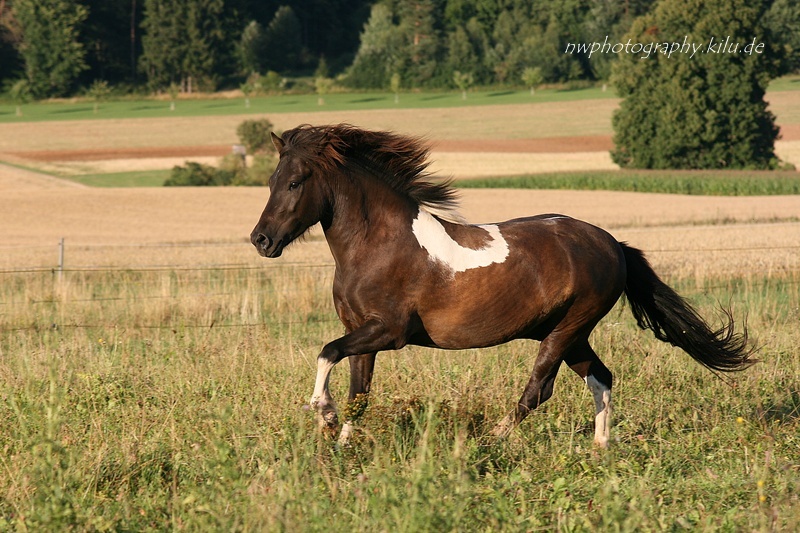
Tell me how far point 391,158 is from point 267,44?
8634 centimetres

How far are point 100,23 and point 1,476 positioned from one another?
285ft

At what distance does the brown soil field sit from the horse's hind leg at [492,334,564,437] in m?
9.39

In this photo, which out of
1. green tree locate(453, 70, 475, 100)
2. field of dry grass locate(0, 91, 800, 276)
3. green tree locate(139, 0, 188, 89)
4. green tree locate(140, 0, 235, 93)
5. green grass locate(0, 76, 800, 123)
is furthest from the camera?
green tree locate(453, 70, 475, 100)

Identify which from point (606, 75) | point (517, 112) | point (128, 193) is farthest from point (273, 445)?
point (606, 75)

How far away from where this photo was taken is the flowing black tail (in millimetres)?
7277

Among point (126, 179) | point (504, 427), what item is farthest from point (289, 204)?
point (126, 179)

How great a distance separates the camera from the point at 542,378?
256 inches

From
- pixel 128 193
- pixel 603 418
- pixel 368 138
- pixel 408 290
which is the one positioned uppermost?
pixel 368 138

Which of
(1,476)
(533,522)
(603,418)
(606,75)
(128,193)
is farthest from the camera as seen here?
(606,75)

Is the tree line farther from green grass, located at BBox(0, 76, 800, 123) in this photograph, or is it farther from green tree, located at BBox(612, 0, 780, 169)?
green tree, located at BBox(612, 0, 780, 169)

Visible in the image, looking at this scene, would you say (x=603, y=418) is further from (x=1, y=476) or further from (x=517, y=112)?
(x=517, y=112)

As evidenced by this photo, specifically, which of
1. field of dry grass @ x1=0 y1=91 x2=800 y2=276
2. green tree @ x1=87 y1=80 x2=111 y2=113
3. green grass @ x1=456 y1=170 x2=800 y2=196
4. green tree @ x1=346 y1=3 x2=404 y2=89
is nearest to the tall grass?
field of dry grass @ x1=0 y1=91 x2=800 y2=276

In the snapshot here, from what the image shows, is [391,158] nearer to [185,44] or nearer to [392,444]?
[392,444]

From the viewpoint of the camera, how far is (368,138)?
21.1 feet
